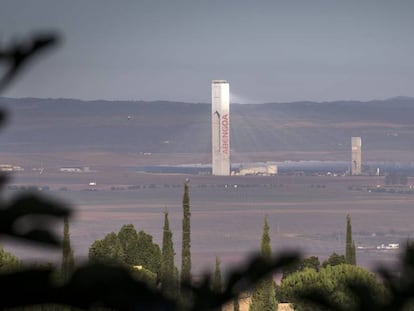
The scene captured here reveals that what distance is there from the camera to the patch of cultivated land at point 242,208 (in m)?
127

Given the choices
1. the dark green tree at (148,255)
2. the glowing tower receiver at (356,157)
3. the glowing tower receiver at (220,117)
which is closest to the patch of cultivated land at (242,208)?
the glowing tower receiver at (356,157)

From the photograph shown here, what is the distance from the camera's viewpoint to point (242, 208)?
159 m

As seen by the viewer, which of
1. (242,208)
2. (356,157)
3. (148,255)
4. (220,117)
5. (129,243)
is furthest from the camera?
(356,157)

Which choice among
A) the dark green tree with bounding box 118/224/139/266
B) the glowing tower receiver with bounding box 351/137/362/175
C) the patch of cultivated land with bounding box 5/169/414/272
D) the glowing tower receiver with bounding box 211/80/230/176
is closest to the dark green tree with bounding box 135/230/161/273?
the dark green tree with bounding box 118/224/139/266

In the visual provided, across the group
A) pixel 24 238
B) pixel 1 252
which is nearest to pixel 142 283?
pixel 24 238

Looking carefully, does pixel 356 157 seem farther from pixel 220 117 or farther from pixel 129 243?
pixel 129 243

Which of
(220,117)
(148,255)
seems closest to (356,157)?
(220,117)

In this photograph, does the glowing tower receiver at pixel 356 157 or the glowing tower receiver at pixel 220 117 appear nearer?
the glowing tower receiver at pixel 220 117

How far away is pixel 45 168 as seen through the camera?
174m

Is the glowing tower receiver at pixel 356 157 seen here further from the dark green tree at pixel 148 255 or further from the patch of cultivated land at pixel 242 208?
the dark green tree at pixel 148 255

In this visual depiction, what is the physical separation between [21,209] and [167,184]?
612 feet

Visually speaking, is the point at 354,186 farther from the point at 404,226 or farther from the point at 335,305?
the point at 335,305

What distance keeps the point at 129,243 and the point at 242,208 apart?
111731mm

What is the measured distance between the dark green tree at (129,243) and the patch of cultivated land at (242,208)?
56.6m
